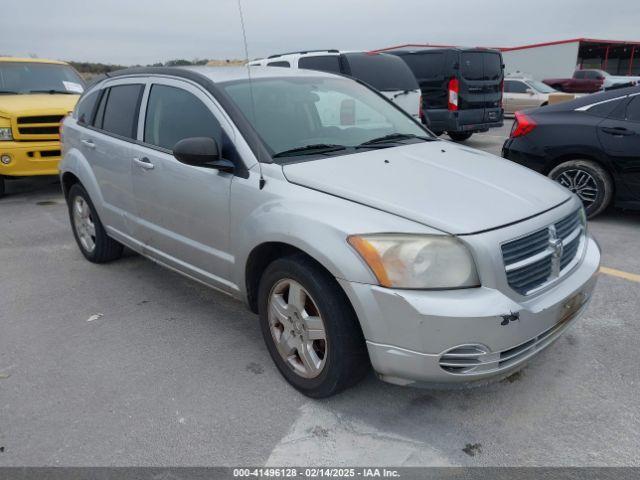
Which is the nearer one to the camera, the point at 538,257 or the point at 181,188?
the point at 538,257

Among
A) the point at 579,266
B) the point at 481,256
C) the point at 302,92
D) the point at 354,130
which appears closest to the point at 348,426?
the point at 481,256

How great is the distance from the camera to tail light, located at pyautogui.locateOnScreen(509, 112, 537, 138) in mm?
6086

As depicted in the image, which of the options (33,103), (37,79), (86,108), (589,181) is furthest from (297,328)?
(37,79)

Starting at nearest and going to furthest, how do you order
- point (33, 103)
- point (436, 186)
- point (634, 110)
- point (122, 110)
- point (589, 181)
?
point (436, 186)
point (122, 110)
point (634, 110)
point (589, 181)
point (33, 103)

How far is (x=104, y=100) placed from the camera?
4570 mm

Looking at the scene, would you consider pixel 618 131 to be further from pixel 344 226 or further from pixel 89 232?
pixel 89 232

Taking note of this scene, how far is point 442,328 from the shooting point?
2.30 meters

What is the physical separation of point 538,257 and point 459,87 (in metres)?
8.69

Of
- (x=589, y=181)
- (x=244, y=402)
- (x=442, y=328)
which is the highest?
(x=442, y=328)

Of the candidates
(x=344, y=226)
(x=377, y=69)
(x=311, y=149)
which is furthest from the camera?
(x=377, y=69)

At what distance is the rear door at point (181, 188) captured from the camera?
321cm

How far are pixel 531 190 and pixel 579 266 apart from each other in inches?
18.7

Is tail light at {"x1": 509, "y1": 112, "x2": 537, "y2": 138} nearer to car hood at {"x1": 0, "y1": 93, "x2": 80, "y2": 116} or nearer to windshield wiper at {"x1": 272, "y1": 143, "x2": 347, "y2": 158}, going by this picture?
windshield wiper at {"x1": 272, "y1": 143, "x2": 347, "y2": 158}

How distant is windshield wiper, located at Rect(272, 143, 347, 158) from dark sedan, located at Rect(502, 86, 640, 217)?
3.58 m
